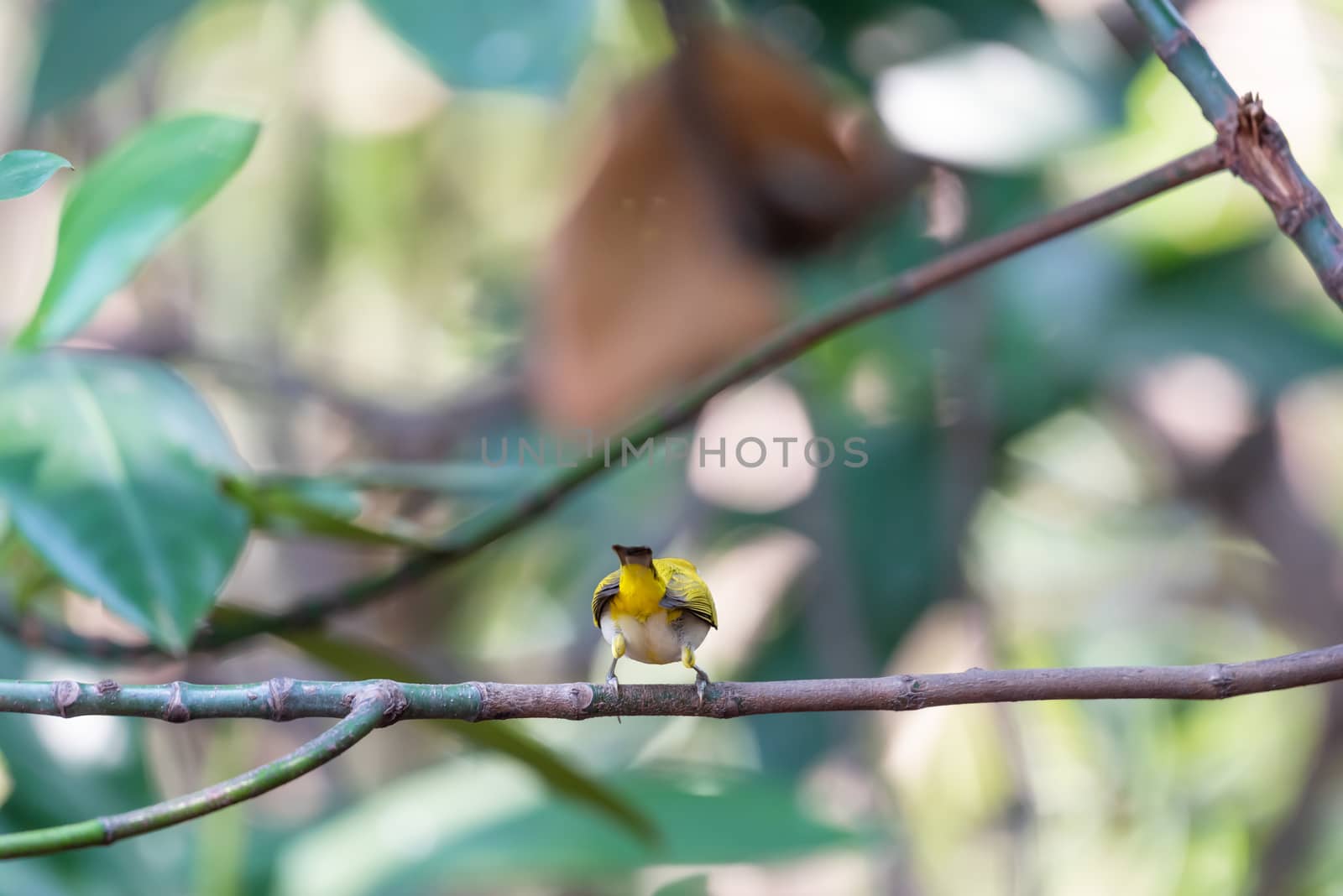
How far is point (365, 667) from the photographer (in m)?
0.64

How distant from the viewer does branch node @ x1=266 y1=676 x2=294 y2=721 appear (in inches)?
12.8

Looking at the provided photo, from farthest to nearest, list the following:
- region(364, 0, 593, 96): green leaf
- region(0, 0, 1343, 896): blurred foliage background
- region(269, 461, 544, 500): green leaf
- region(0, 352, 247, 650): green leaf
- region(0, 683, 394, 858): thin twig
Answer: region(0, 0, 1343, 896): blurred foliage background
region(364, 0, 593, 96): green leaf
region(269, 461, 544, 500): green leaf
region(0, 352, 247, 650): green leaf
region(0, 683, 394, 858): thin twig

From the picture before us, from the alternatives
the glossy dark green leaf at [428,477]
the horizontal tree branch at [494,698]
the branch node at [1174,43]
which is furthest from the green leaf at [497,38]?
the horizontal tree branch at [494,698]

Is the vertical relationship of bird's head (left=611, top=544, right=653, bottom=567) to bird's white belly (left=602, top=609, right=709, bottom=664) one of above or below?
above

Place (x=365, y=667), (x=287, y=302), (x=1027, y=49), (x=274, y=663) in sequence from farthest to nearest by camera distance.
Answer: (x=287, y=302) → (x=274, y=663) → (x=1027, y=49) → (x=365, y=667)

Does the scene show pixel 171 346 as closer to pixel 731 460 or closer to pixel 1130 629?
pixel 731 460

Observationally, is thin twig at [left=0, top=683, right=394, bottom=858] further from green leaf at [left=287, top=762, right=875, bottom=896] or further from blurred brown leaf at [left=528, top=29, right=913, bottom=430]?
blurred brown leaf at [left=528, top=29, right=913, bottom=430]

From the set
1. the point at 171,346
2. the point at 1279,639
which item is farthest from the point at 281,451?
the point at 1279,639

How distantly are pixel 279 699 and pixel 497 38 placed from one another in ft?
2.40

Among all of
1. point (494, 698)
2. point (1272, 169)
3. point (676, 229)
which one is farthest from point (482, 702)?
point (676, 229)

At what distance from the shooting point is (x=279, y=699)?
0.33 meters

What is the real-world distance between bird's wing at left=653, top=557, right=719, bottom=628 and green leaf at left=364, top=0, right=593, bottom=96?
1.90ft

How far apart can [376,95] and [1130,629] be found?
3.98ft

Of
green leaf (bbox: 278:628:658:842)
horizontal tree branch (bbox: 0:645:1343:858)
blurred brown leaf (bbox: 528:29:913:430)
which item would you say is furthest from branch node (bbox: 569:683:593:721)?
blurred brown leaf (bbox: 528:29:913:430)
